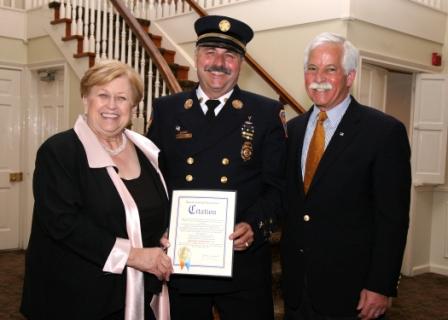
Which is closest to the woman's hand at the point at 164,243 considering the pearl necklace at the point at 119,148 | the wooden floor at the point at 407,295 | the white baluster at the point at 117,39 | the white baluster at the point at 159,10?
the pearl necklace at the point at 119,148

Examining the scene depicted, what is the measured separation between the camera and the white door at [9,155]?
628 centimetres

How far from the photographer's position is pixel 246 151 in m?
1.99

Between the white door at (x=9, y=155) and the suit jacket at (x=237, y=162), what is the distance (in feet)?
16.0

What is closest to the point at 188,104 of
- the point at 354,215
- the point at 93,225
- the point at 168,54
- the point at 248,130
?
the point at 248,130

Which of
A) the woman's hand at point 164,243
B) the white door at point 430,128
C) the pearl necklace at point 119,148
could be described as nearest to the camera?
the woman's hand at point 164,243

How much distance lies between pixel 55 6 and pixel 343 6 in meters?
3.24

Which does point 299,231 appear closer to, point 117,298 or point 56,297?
point 117,298

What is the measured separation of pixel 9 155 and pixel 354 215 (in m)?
5.47

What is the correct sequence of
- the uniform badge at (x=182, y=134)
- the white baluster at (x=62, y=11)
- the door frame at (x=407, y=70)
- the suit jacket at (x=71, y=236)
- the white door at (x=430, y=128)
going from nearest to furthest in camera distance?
the suit jacket at (x=71, y=236), the uniform badge at (x=182, y=134), the door frame at (x=407, y=70), the white door at (x=430, y=128), the white baluster at (x=62, y=11)

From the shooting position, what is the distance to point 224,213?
5.85 feet

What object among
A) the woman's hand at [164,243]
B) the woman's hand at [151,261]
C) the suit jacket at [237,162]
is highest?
the suit jacket at [237,162]

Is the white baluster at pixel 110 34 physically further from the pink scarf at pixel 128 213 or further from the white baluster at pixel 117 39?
the pink scarf at pixel 128 213

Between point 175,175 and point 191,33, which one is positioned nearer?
point 175,175

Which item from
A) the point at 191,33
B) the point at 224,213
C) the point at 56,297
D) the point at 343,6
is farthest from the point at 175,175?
the point at 191,33
